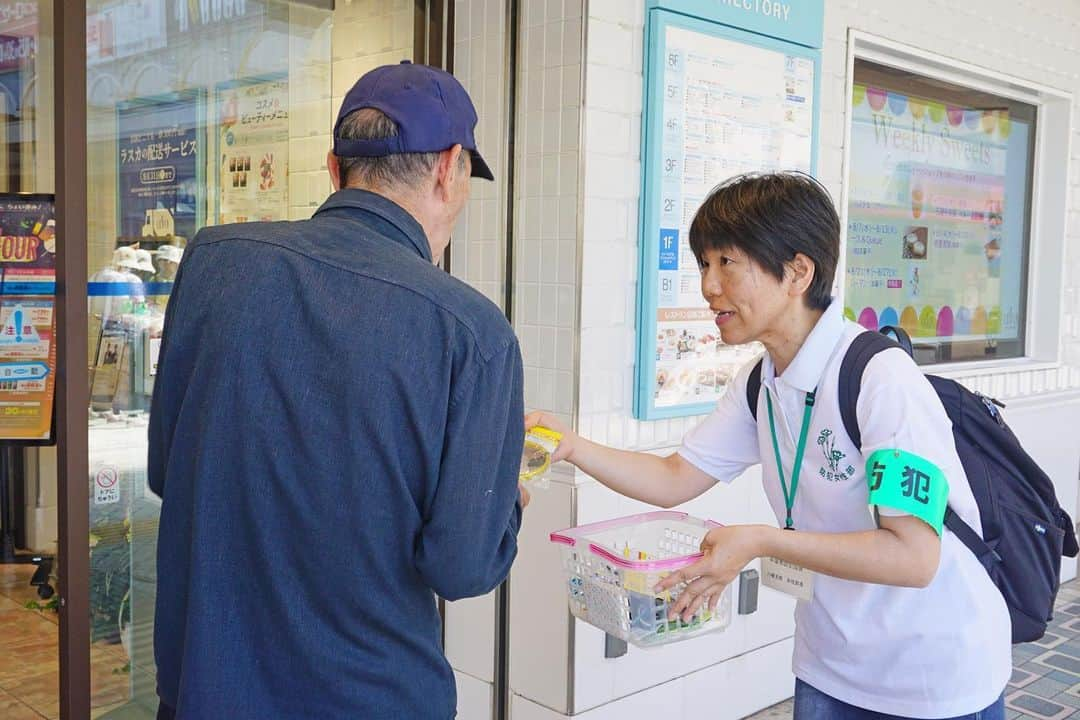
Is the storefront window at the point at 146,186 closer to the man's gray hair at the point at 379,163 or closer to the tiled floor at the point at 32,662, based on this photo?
the tiled floor at the point at 32,662

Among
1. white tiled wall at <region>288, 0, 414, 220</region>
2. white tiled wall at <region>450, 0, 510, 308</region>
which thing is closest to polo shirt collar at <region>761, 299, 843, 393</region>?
white tiled wall at <region>450, 0, 510, 308</region>

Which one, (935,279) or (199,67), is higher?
(199,67)

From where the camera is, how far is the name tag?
2.13 metres

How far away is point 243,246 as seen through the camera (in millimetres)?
1645

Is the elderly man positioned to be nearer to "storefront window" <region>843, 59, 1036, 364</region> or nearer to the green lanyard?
the green lanyard

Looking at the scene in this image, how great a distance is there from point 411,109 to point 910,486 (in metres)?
1.06

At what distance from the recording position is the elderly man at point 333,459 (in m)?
1.56

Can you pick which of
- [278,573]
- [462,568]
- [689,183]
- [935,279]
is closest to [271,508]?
[278,573]

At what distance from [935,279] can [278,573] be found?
5.37 m

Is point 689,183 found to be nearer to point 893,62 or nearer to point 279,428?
point 893,62

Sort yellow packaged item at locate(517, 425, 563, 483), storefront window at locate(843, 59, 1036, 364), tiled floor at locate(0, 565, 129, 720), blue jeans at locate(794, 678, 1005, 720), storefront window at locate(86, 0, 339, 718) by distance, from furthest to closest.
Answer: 1. storefront window at locate(843, 59, 1036, 364)
2. tiled floor at locate(0, 565, 129, 720)
3. storefront window at locate(86, 0, 339, 718)
4. yellow packaged item at locate(517, 425, 563, 483)
5. blue jeans at locate(794, 678, 1005, 720)

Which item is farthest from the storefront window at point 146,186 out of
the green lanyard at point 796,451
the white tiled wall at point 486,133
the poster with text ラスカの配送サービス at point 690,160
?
the green lanyard at point 796,451

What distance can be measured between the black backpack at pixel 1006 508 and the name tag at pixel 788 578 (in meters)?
0.30

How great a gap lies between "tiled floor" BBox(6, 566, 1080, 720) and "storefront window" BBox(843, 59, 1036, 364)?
1.63 m
